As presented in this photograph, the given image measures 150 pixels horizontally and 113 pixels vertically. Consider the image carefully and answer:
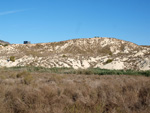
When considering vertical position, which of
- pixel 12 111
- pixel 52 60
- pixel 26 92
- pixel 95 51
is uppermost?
pixel 95 51

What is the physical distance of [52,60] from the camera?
A: 40.6 meters

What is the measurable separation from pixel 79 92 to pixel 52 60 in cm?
3354

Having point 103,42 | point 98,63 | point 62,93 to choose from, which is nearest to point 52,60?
point 98,63

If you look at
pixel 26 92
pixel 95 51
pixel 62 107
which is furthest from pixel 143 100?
pixel 95 51

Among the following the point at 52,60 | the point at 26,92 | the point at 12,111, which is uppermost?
the point at 52,60

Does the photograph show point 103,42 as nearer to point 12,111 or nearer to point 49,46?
point 49,46

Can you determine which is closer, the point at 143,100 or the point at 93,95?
the point at 143,100

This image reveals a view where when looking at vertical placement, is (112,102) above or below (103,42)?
below

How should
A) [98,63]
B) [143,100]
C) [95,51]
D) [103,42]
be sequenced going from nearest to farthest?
[143,100] → [98,63] → [95,51] → [103,42]

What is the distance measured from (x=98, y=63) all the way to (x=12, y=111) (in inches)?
1300

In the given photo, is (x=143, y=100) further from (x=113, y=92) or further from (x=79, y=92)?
(x=79, y=92)

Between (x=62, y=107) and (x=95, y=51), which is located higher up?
(x=95, y=51)

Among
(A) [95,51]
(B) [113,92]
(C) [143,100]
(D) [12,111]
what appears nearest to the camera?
(D) [12,111]

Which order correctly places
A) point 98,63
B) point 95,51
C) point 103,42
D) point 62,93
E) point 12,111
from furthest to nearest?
point 103,42, point 95,51, point 98,63, point 62,93, point 12,111
